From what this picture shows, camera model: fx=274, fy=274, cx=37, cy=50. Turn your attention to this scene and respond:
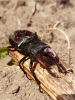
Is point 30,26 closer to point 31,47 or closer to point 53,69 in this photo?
point 31,47

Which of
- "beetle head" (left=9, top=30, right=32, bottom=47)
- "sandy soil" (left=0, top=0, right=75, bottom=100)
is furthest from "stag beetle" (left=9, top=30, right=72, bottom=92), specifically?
"sandy soil" (left=0, top=0, right=75, bottom=100)

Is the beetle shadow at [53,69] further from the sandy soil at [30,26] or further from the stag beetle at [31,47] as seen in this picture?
the sandy soil at [30,26]

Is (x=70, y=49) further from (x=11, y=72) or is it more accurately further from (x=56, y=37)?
(x=11, y=72)

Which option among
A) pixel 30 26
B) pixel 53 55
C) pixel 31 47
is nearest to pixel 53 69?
pixel 53 55

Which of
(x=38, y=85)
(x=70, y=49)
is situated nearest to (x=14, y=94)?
(x=38, y=85)

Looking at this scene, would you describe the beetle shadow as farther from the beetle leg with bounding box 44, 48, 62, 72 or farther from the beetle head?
the beetle head

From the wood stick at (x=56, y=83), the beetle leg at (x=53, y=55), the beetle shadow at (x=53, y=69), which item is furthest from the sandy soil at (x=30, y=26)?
the beetle leg at (x=53, y=55)
